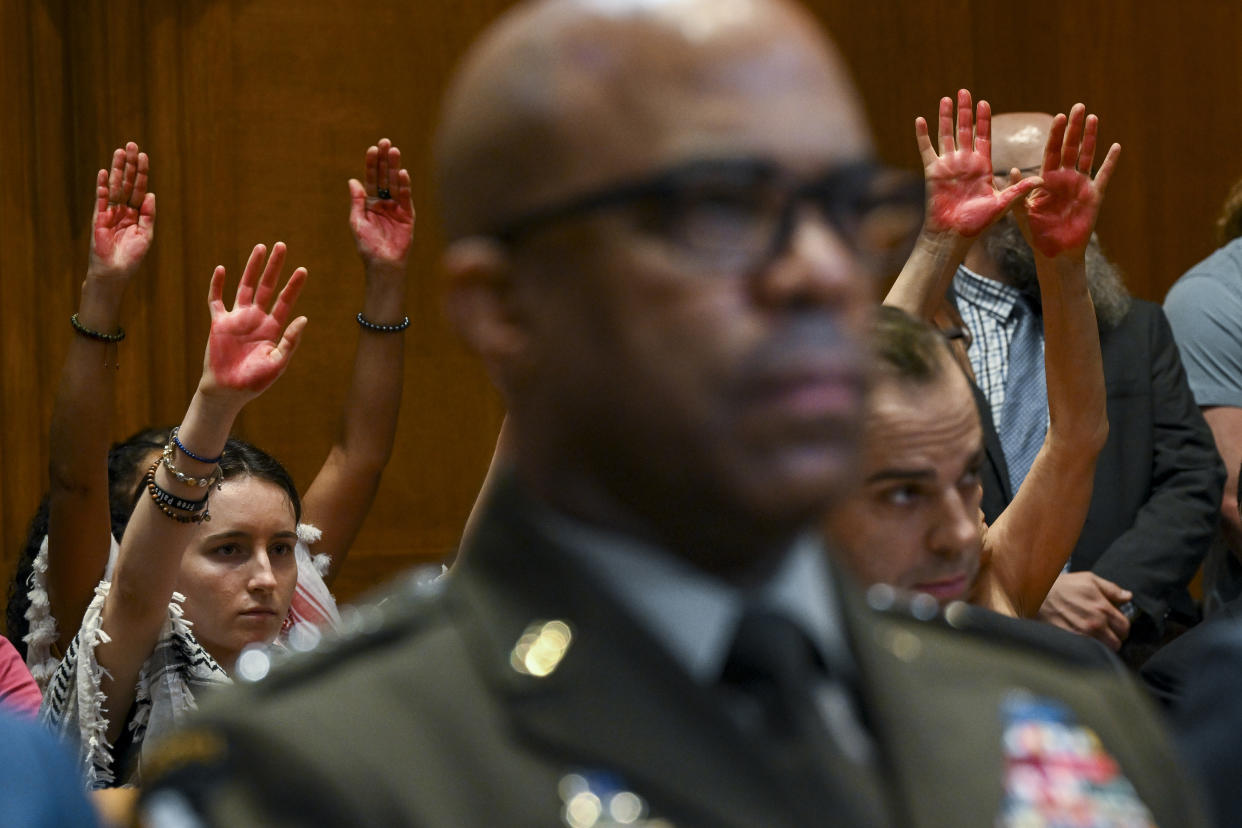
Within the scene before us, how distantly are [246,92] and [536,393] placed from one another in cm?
310

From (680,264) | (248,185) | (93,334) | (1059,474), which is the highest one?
(680,264)

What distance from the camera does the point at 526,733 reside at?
0.74 metres

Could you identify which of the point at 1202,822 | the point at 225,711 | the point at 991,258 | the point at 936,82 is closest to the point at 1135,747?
the point at 1202,822

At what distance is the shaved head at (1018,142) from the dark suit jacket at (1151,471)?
13.8 inches

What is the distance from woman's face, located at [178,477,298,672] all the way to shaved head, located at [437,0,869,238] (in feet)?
6.27

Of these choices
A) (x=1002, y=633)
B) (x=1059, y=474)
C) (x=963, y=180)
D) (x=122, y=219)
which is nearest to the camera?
(x=1002, y=633)

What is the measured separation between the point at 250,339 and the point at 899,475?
1.15 metres

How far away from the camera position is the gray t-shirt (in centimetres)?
318

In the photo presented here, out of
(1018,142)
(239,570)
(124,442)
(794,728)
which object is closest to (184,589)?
(239,570)

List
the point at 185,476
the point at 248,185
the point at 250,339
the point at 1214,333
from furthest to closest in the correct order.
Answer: the point at 248,185 → the point at 1214,333 → the point at 250,339 → the point at 185,476

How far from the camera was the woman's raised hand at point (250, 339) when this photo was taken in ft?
7.61

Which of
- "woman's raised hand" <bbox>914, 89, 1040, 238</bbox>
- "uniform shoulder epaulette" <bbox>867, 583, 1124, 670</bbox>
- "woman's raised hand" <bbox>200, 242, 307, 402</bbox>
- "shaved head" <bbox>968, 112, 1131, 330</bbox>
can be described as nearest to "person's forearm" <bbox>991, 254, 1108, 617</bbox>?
"woman's raised hand" <bbox>914, 89, 1040, 238</bbox>

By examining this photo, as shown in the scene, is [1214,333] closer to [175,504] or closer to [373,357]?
[373,357]

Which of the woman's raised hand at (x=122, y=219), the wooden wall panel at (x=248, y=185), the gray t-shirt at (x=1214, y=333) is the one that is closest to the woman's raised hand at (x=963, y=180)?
the gray t-shirt at (x=1214, y=333)
